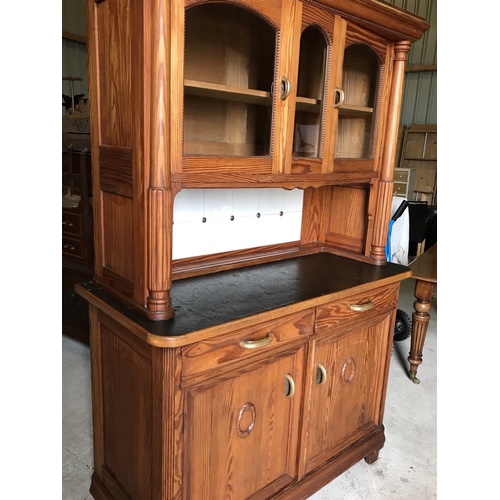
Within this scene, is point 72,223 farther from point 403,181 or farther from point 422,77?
point 422,77

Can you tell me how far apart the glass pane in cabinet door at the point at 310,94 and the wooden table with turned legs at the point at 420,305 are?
4.04 ft

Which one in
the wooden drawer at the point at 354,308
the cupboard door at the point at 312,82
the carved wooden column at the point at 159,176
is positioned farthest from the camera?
the wooden drawer at the point at 354,308

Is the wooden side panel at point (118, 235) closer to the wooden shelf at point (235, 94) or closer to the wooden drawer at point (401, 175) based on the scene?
the wooden shelf at point (235, 94)

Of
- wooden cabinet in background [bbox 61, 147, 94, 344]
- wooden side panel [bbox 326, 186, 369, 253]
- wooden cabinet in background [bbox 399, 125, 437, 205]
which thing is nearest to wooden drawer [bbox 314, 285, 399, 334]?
wooden side panel [bbox 326, 186, 369, 253]

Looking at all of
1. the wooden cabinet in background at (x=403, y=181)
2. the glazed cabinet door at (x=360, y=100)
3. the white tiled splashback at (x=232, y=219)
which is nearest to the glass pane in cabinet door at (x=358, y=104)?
the glazed cabinet door at (x=360, y=100)

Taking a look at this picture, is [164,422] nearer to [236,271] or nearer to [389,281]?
[236,271]

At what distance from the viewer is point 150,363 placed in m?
1.26

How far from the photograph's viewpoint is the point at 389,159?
74.4 inches

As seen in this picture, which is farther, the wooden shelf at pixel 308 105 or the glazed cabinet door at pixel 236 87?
the wooden shelf at pixel 308 105

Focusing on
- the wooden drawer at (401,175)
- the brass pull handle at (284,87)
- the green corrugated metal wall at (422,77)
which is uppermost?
the green corrugated metal wall at (422,77)

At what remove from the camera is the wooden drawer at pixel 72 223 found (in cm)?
296

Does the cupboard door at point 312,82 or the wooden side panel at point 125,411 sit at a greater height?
the cupboard door at point 312,82

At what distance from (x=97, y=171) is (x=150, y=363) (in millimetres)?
614

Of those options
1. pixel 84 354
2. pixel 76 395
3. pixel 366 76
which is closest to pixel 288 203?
pixel 366 76
